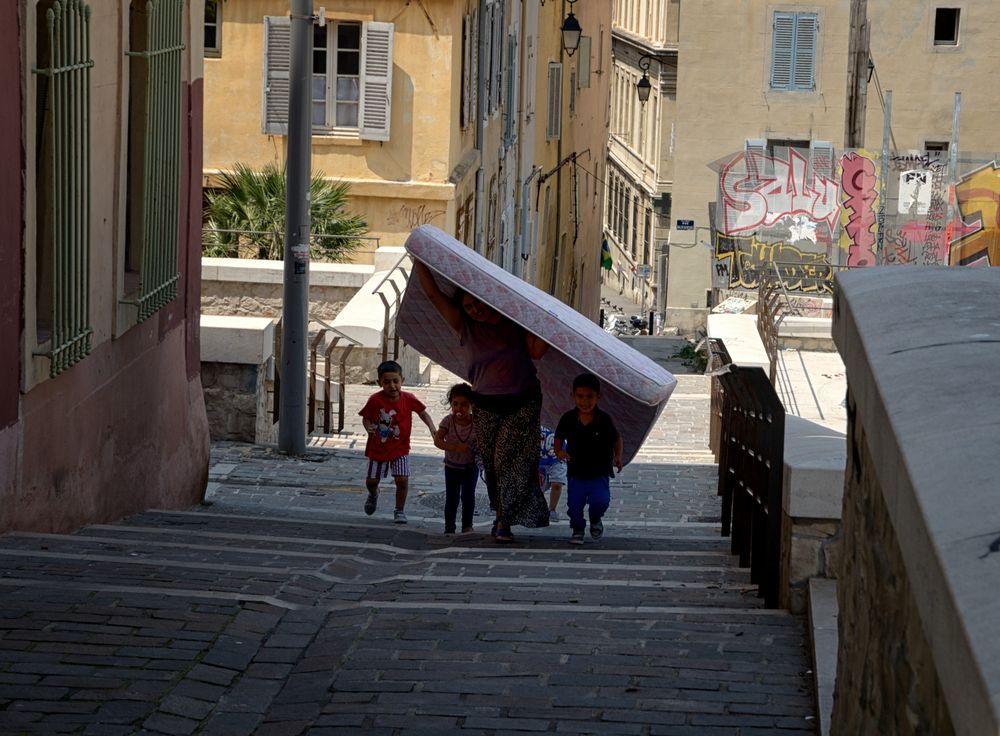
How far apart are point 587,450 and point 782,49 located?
33.1 m

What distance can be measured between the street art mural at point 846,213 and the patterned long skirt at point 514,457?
2582 cm

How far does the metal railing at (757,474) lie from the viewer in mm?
6254

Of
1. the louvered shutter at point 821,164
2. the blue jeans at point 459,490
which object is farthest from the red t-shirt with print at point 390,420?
the louvered shutter at point 821,164

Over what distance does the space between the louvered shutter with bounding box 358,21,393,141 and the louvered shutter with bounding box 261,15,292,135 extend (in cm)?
100

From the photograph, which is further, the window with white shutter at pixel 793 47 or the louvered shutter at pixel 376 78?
the window with white shutter at pixel 793 47

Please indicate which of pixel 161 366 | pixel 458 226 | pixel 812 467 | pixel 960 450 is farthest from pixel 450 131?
pixel 960 450

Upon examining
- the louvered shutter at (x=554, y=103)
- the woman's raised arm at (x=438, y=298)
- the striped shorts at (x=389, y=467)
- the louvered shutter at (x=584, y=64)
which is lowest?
the striped shorts at (x=389, y=467)

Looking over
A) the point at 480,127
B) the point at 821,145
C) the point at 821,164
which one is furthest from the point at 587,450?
the point at 821,145

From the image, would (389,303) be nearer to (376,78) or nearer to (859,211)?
(376,78)

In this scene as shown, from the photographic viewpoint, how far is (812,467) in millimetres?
5824

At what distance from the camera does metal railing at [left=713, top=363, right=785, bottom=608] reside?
625 cm

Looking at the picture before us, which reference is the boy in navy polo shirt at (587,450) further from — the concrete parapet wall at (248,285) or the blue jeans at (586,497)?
the concrete parapet wall at (248,285)

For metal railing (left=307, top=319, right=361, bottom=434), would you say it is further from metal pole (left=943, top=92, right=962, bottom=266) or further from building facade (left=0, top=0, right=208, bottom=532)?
metal pole (left=943, top=92, right=962, bottom=266)

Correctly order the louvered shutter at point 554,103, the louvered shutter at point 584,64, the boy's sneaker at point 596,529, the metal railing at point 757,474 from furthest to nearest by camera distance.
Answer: the louvered shutter at point 584,64, the louvered shutter at point 554,103, the boy's sneaker at point 596,529, the metal railing at point 757,474
